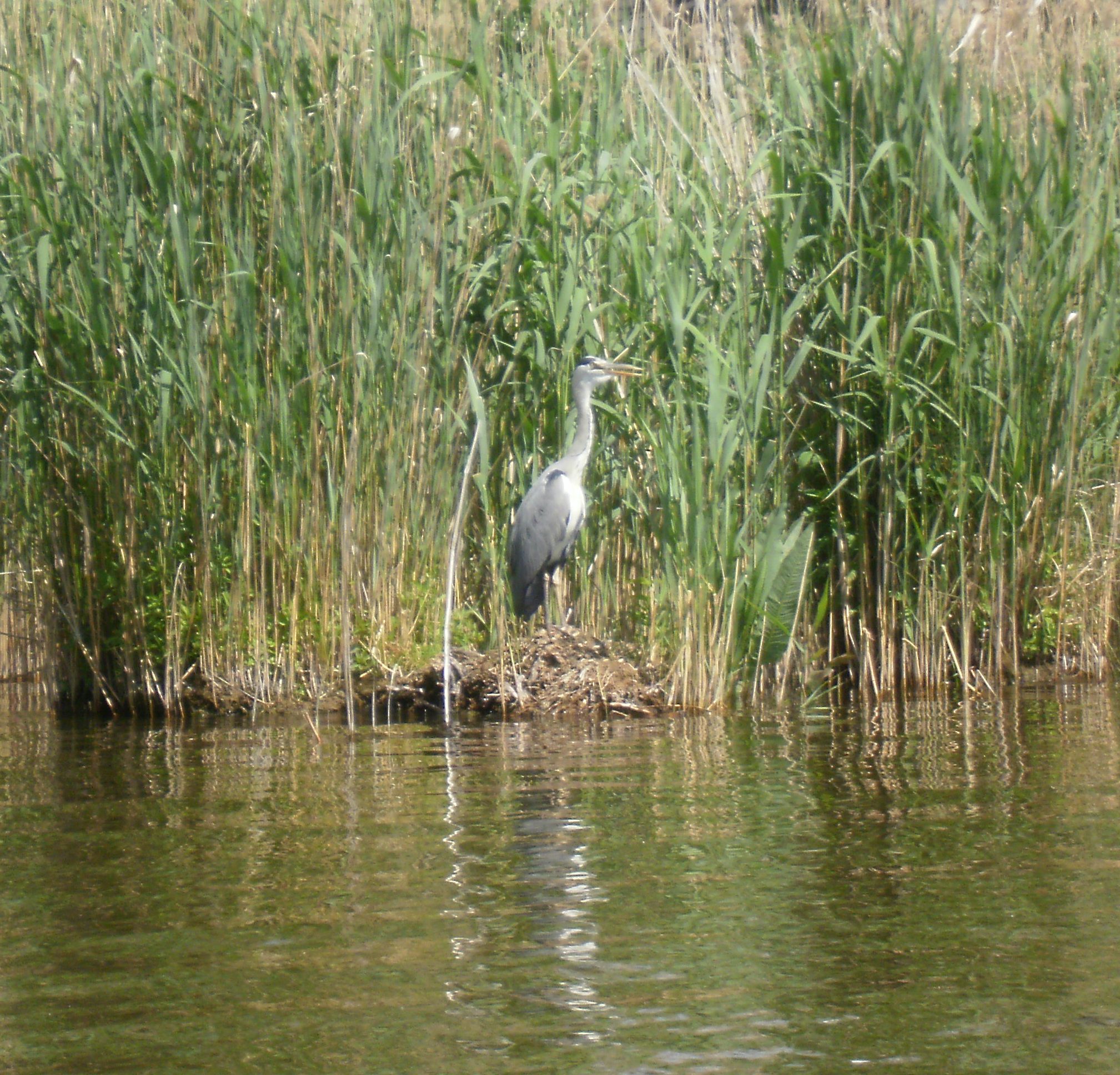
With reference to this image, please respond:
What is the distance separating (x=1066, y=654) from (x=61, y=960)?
4456 millimetres

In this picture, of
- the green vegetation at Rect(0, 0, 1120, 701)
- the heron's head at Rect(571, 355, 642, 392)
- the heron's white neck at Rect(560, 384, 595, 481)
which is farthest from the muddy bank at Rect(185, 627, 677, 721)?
the heron's head at Rect(571, 355, 642, 392)

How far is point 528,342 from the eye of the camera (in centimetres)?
604

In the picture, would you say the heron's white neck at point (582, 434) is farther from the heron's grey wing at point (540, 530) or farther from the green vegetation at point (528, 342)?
the green vegetation at point (528, 342)

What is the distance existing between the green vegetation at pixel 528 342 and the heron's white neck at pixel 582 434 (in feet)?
0.70

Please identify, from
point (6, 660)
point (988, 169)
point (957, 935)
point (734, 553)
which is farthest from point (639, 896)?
point (6, 660)

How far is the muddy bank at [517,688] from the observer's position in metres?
5.64

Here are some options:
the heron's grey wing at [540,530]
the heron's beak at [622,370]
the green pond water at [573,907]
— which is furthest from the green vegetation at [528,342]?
the green pond water at [573,907]

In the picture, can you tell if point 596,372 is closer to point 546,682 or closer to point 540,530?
point 540,530

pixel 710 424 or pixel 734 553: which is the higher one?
pixel 710 424

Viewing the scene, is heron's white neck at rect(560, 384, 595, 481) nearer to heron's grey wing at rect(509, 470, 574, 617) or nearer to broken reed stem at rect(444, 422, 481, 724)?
heron's grey wing at rect(509, 470, 574, 617)

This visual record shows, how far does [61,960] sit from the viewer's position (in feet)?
8.95

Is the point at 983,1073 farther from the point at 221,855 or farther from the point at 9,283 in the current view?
the point at 9,283

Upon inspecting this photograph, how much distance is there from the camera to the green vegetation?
550 cm

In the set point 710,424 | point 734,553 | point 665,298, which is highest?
point 665,298
